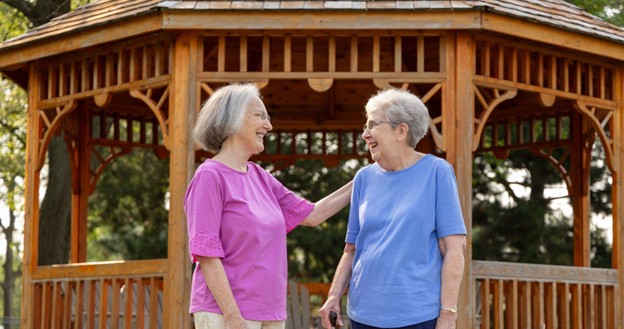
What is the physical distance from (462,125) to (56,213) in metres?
8.55

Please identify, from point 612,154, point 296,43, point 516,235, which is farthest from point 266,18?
point 516,235

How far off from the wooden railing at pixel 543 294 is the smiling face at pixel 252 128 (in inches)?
193

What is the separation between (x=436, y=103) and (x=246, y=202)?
8.85 m

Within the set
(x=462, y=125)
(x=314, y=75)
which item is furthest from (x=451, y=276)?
(x=314, y=75)

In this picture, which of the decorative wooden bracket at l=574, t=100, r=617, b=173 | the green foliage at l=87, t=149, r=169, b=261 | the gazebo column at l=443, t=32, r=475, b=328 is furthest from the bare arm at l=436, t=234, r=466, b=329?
the green foliage at l=87, t=149, r=169, b=261

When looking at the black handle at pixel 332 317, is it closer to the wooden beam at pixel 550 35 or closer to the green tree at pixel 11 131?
the wooden beam at pixel 550 35

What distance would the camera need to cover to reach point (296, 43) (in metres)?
11.6

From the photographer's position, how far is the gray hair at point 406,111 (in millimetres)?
5184

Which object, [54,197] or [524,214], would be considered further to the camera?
[524,214]

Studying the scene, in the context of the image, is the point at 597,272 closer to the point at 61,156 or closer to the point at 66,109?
the point at 66,109

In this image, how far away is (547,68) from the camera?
10562 mm

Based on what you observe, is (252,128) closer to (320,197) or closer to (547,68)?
(547,68)

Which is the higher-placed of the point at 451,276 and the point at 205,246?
the point at 205,246

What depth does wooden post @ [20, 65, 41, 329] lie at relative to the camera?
36.2 feet
